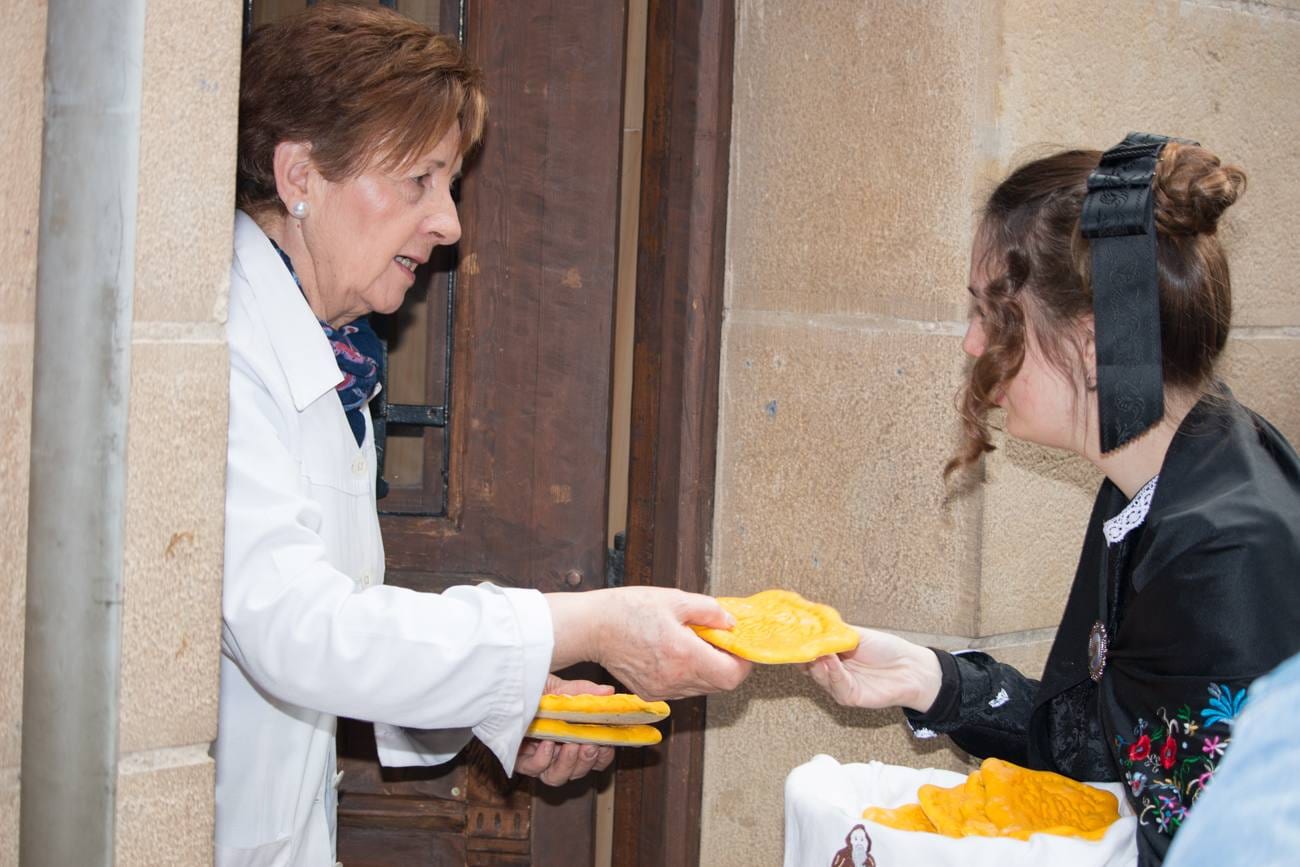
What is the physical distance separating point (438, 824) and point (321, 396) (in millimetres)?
1183

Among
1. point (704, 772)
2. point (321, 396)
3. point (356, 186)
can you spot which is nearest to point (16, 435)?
point (321, 396)

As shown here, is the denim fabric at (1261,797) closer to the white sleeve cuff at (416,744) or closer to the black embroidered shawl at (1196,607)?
the black embroidered shawl at (1196,607)

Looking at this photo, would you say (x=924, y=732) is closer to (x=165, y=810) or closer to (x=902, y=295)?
(x=902, y=295)

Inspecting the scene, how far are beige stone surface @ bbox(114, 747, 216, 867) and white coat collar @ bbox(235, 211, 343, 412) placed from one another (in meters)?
0.52

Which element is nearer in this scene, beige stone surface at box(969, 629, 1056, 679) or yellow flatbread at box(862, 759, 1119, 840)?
yellow flatbread at box(862, 759, 1119, 840)

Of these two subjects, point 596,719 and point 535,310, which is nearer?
point 596,719

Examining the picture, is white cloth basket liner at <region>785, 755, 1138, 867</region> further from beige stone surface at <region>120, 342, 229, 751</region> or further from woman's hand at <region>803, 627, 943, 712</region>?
beige stone surface at <region>120, 342, 229, 751</region>

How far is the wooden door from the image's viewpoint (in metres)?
Result: 2.43

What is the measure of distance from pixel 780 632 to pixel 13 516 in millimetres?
1077

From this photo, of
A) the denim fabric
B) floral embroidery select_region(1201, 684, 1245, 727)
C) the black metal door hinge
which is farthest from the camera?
the black metal door hinge

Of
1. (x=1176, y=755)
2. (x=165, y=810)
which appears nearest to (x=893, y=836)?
(x=1176, y=755)

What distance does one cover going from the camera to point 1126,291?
4.98ft

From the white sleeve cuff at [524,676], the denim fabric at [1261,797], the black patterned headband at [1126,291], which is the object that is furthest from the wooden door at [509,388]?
the denim fabric at [1261,797]

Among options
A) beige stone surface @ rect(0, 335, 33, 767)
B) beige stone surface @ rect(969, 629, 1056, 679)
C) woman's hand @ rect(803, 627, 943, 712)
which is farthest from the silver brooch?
beige stone surface @ rect(0, 335, 33, 767)
